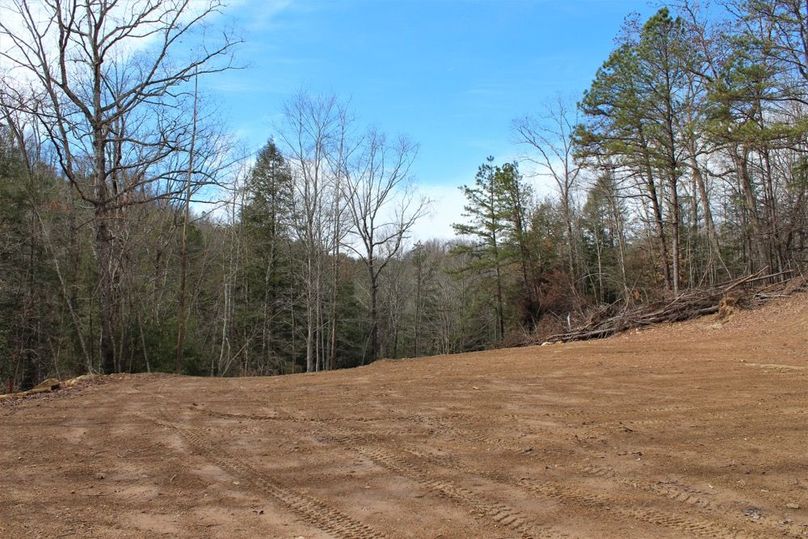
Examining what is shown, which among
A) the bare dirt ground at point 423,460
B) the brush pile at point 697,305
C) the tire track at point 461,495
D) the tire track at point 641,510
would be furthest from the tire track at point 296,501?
the brush pile at point 697,305

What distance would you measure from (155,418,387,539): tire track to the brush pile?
14.7 meters

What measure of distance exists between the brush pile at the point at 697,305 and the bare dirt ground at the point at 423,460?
790cm

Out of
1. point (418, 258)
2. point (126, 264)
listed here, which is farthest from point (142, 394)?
point (418, 258)

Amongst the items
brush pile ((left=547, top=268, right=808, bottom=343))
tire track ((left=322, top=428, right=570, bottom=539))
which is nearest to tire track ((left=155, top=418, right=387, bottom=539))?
tire track ((left=322, top=428, right=570, bottom=539))

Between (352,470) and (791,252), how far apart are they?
22.4 m

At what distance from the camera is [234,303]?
30.3 m

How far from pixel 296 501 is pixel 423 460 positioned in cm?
123

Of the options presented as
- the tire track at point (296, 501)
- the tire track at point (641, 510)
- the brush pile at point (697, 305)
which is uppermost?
the brush pile at point (697, 305)

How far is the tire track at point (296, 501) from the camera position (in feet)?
11.1

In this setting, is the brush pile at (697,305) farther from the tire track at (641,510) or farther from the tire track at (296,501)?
the tire track at (296,501)

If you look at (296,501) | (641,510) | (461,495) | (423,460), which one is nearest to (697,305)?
(423,460)

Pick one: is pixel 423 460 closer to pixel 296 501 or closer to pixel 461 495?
pixel 461 495

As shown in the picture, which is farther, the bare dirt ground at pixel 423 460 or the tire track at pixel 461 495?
the bare dirt ground at pixel 423 460

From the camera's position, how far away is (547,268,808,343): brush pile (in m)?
15.5
